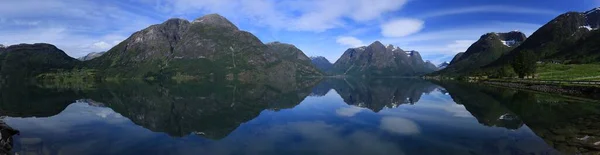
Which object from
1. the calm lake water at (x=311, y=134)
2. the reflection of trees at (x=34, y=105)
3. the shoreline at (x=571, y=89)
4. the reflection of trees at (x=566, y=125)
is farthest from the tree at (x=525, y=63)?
the reflection of trees at (x=34, y=105)

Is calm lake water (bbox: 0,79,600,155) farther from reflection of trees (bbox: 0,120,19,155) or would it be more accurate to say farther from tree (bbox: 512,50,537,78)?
tree (bbox: 512,50,537,78)

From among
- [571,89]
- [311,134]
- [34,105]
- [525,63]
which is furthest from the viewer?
[525,63]

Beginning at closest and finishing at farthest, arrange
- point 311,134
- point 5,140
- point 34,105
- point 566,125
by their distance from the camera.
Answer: point 5,140 → point 311,134 → point 566,125 → point 34,105

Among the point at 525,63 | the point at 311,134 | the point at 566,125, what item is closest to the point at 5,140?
the point at 311,134

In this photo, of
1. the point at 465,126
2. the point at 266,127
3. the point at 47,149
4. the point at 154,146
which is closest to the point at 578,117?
the point at 465,126

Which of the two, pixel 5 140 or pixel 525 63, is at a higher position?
pixel 525 63

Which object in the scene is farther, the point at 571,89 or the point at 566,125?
the point at 571,89

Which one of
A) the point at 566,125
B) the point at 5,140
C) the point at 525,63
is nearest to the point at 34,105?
the point at 5,140

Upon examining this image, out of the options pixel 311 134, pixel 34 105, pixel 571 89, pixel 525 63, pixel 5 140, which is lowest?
pixel 311 134

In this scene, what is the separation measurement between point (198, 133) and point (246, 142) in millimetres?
9300

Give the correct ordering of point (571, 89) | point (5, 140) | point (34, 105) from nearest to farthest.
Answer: point (5, 140) → point (34, 105) → point (571, 89)

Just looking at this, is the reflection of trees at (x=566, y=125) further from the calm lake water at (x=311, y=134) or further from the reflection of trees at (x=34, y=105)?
the reflection of trees at (x=34, y=105)

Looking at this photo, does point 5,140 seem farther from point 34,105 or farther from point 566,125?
point 566,125

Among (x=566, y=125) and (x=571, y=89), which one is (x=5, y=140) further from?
(x=571, y=89)
